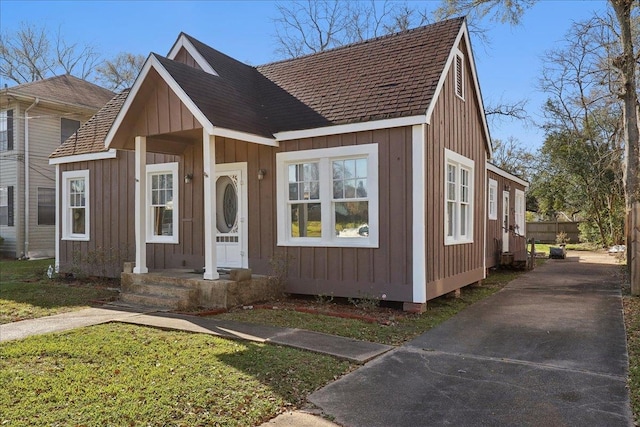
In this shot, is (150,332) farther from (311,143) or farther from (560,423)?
(560,423)

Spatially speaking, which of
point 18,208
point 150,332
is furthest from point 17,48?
point 150,332

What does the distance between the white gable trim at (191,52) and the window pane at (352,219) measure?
4315 mm

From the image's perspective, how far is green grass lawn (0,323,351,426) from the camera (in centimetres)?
377

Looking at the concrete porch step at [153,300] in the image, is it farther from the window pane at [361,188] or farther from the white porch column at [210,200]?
the window pane at [361,188]

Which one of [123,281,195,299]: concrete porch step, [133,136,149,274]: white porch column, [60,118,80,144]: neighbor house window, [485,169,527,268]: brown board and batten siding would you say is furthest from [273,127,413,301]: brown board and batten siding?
[60,118,80,144]: neighbor house window

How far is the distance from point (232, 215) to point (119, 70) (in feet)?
94.1

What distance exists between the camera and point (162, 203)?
11.1 m

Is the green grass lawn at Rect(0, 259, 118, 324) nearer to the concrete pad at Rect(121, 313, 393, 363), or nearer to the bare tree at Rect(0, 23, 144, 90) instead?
the concrete pad at Rect(121, 313, 393, 363)

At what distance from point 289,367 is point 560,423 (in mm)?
2506

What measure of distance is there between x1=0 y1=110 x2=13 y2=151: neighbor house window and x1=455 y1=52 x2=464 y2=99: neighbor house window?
55.4ft

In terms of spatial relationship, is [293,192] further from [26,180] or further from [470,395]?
[26,180]

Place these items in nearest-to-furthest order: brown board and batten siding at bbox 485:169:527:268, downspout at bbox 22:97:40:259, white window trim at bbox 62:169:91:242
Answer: white window trim at bbox 62:169:91:242 → brown board and batten siding at bbox 485:169:527:268 → downspout at bbox 22:97:40:259

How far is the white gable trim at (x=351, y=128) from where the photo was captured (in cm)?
785

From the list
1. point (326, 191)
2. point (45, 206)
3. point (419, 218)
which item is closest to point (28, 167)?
point (45, 206)
